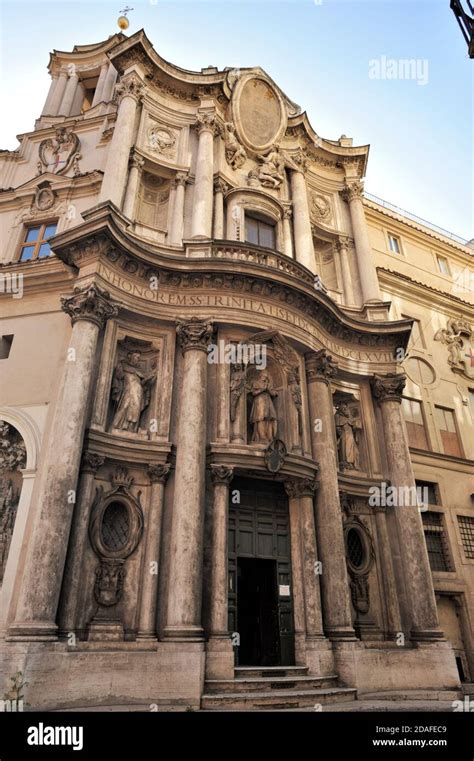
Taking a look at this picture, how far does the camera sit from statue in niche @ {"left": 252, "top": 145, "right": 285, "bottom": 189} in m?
19.3

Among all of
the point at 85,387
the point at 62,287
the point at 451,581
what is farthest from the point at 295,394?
the point at 451,581

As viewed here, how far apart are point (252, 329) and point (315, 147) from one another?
11.5m

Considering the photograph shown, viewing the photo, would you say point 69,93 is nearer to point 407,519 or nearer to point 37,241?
point 37,241

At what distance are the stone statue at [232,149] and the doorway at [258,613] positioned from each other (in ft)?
46.0

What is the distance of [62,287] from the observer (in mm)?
14383

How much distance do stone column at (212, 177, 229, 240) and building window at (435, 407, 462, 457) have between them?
1126 centimetres

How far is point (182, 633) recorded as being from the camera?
34.3 ft

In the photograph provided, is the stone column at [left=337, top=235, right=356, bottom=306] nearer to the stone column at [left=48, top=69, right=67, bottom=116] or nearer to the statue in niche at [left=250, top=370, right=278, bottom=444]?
the statue in niche at [left=250, top=370, right=278, bottom=444]

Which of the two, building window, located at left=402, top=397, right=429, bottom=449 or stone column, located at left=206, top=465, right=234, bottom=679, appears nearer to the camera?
stone column, located at left=206, top=465, right=234, bottom=679

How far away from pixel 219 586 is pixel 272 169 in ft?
49.8

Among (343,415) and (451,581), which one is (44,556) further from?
(451,581)

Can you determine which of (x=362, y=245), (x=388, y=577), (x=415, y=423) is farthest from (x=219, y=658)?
(x=362, y=245)

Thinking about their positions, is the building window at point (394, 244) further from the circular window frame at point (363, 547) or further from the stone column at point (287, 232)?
the circular window frame at point (363, 547)

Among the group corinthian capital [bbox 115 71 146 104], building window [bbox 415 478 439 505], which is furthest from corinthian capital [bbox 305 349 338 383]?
corinthian capital [bbox 115 71 146 104]
